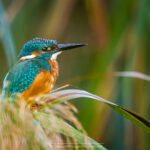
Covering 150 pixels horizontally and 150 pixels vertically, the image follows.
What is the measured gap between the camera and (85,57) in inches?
151

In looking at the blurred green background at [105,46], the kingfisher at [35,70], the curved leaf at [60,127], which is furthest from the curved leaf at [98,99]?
the blurred green background at [105,46]

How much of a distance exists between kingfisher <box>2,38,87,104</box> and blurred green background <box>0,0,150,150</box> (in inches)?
5.6

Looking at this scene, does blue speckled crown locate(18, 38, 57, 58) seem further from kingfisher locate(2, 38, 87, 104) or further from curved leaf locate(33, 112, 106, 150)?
curved leaf locate(33, 112, 106, 150)

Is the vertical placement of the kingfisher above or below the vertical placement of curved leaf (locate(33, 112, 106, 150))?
above

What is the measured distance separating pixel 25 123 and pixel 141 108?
6.13 ft

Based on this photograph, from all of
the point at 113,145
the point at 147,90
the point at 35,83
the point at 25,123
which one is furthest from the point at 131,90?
the point at 25,123

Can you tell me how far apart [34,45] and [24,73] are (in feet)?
0.80

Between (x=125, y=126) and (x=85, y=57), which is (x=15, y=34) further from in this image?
(x=125, y=126)

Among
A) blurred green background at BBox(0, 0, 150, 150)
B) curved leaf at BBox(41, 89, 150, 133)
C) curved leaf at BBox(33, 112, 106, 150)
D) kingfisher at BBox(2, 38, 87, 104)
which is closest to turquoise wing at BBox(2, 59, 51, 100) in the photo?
kingfisher at BBox(2, 38, 87, 104)

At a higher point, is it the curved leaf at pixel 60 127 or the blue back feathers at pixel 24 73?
the blue back feathers at pixel 24 73

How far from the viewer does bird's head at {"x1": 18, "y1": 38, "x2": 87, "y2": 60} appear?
6.75ft

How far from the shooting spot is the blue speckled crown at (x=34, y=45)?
6.73 ft

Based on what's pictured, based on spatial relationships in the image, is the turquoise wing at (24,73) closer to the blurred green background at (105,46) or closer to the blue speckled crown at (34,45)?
the blue speckled crown at (34,45)

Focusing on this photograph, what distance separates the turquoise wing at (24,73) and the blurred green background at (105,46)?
18 cm
